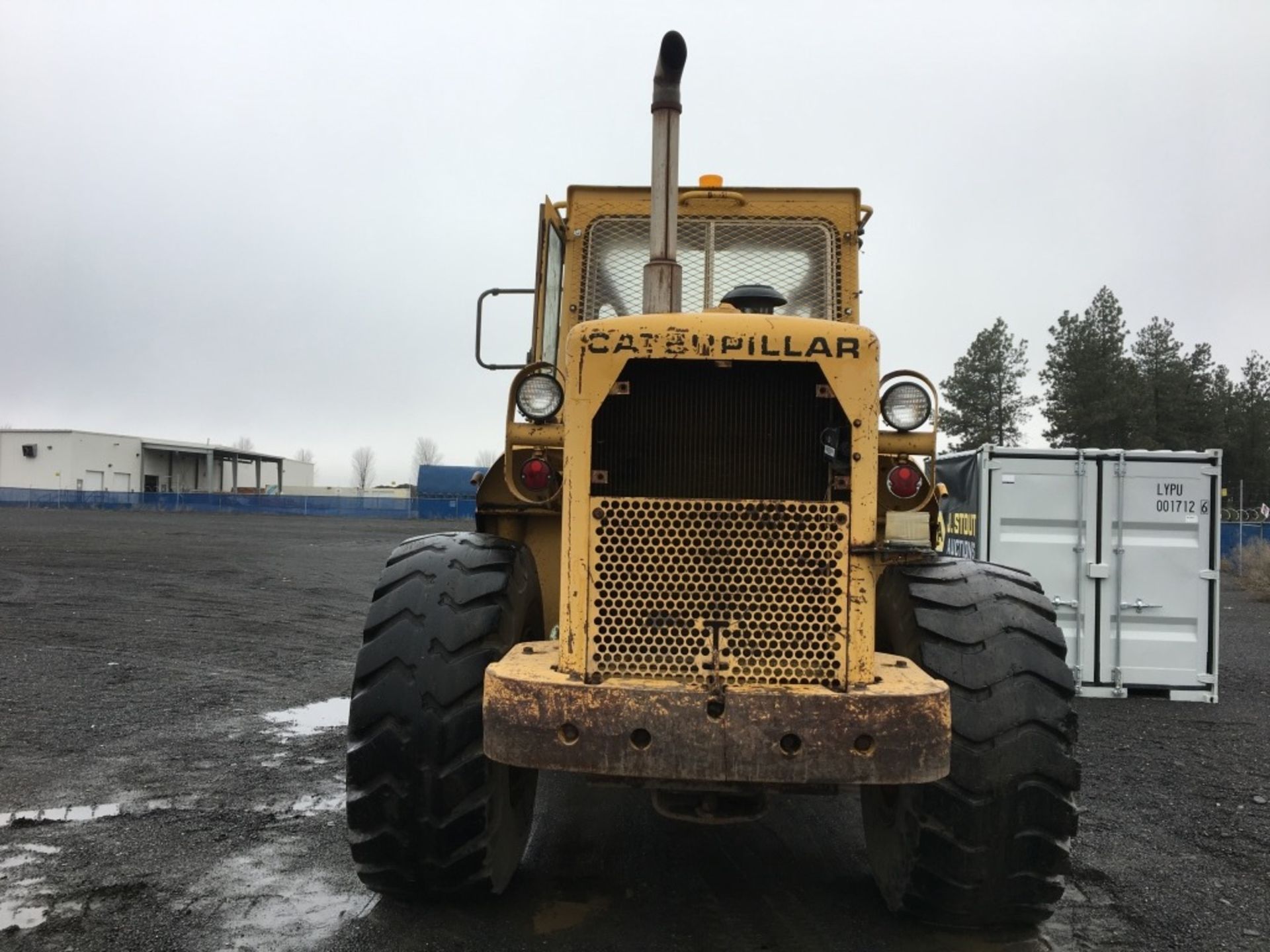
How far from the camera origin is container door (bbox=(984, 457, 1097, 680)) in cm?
863

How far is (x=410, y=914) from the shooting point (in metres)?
3.62

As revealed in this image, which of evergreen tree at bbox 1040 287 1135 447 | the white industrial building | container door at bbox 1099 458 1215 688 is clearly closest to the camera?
container door at bbox 1099 458 1215 688

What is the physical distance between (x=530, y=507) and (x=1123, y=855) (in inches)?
129

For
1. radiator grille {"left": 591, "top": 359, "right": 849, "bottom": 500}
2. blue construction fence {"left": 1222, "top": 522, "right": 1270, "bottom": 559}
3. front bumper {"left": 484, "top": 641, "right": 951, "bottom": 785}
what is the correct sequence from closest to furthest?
front bumper {"left": 484, "top": 641, "right": 951, "bottom": 785}
radiator grille {"left": 591, "top": 359, "right": 849, "bottom": 500}
blue construction fence {"left": 1222, "top": 522, "right": 1270, "bottom": 559}

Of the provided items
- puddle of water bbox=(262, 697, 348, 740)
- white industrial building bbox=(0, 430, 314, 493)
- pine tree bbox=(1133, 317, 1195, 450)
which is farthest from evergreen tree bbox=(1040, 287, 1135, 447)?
white industrial building bbox=(0, 430, 314, 493)

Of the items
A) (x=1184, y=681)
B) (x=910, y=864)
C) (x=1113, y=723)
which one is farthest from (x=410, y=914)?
(x=1184, y=681)

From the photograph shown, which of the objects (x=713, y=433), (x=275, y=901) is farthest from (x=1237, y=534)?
(x=275, y=901)

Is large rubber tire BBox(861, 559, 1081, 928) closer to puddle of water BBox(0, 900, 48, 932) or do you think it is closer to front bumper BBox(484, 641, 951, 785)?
front bumper BBox(484, 641, 951, 785)

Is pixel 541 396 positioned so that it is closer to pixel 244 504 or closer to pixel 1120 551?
pixel 1120 551

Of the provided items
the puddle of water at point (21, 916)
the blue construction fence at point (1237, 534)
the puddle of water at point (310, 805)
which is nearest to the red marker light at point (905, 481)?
the puddle of water at point (310, 805)

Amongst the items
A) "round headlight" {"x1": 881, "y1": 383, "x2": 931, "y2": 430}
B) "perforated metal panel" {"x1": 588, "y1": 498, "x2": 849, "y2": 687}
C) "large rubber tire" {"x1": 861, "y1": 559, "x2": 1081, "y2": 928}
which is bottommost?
"large rubber tire" {"x1": 861, "y1": 559, "x2": 1081, "y2": 928}

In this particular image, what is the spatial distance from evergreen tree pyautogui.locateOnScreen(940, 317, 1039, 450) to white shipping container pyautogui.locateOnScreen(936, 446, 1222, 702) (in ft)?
135

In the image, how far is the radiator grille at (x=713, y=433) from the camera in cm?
321

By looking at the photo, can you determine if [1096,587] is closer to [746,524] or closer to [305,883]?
[746,524]
